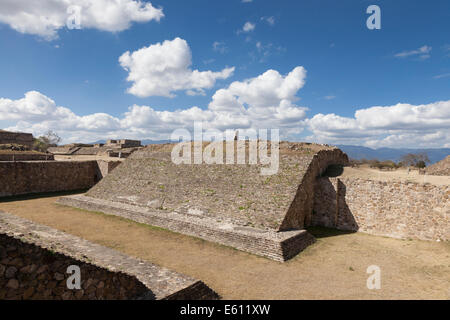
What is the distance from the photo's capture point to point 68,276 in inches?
180

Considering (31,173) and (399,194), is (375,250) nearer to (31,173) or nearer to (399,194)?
(399,194)

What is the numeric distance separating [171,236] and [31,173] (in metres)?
16.6

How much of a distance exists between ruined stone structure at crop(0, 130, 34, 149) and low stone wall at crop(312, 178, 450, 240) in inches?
1933

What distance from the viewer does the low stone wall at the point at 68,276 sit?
392cm

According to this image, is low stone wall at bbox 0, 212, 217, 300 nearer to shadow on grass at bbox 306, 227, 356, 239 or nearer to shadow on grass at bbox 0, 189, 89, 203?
shadow on grass at bbox 306, 227, 356, 239

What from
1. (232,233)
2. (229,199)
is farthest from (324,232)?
(232,233)

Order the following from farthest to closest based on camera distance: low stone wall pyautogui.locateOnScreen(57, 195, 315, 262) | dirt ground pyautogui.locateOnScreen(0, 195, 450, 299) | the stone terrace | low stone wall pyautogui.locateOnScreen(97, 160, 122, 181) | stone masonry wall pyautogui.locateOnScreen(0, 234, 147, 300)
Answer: low stone wall pyautogui.locateOnScreen(97, 160, 122, 181)
the stone terrace
low stone wall pyautogui.locateOnScreen(57, 195, 315, 262)
dirt ground pyautogui.locateOnScreen(0, 195, 450, 299)
stone masonry wall pyautogui.locateOnScreen(0, 234, 147, 300)

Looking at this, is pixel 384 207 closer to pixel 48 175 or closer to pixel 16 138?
pixel 48 175

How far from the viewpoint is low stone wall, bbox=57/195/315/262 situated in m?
9.91

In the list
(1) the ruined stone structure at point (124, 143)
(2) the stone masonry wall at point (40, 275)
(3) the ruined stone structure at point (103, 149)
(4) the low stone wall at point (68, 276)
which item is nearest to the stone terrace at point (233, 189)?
(4) the low stone wall at point (68, 276)

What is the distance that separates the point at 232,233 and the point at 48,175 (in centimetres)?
1940

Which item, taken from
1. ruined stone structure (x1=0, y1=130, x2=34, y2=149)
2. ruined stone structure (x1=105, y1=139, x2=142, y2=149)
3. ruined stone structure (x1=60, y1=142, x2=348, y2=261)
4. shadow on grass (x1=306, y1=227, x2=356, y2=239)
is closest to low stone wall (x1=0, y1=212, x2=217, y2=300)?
ruined stone structure (x1=60, y1=142, x2=348, y2=261)
